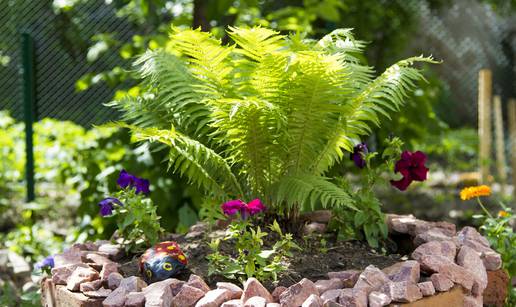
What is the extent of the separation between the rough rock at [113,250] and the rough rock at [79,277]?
33cm

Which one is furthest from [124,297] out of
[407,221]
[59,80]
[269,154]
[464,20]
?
[464,20]

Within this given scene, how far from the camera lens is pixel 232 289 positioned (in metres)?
2.50

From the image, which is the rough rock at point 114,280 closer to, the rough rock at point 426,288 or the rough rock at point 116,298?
the rough rock at point 116,298

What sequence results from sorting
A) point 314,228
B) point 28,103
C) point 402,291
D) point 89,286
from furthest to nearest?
point 28,103 < point 314,228 < point 89,286 < point 402,291

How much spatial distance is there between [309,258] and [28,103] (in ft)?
10.0

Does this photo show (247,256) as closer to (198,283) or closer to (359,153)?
(198,283)

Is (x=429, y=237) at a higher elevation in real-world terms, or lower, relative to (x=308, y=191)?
lower

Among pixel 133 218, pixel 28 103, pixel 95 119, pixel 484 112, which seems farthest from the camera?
pixel 484 112

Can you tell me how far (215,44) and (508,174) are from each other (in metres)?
7.16

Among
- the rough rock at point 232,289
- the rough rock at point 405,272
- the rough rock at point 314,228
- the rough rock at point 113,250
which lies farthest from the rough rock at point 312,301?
the rough rock at point 113,250

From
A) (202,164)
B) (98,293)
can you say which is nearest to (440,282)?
(202,164)

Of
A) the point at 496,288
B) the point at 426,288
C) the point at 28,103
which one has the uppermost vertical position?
the point at 28,103

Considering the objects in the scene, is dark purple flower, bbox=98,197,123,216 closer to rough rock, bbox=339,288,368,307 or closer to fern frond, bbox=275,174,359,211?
fern frond, bbox=275,174,359,211

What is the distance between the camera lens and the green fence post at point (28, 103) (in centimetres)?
521
